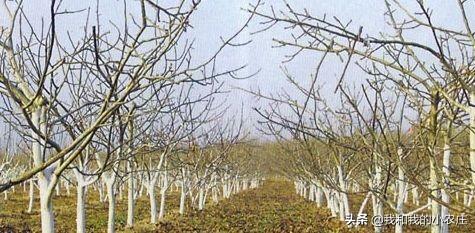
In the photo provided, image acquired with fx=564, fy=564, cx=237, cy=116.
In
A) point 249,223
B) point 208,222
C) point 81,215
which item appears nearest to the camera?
point 81,215

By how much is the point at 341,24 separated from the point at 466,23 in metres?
0.46

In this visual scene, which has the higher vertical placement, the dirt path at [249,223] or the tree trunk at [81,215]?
the tree trunk at [81,215]

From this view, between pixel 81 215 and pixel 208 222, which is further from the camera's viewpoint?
pixel 208 222

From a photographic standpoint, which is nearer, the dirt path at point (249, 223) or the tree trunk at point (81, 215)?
the tree trunk at point (81, 215)

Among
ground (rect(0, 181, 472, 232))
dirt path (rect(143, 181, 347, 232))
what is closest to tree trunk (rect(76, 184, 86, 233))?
ground (rect(0, 181, 472, 232))

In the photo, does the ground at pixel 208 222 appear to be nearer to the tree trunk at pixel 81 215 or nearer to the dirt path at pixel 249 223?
the dirt path at pixel 249 223

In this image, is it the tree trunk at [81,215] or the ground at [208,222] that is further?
the ground at [208,222]

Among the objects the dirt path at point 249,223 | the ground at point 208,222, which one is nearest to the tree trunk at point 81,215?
the ground at point 208,222

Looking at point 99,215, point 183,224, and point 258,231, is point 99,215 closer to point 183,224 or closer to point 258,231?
point 183,224

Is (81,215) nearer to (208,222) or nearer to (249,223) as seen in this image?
(208,222)

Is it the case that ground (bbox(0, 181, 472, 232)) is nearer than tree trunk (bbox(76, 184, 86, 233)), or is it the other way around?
tree trunk (bbox(76, 184, 86, 233))

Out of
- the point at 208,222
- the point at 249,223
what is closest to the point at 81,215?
the point at 208,222

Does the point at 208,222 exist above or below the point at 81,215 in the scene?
below

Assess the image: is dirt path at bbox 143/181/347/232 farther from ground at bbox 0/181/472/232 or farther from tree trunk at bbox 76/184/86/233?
tree trunk at bbox 76/184/86/233
